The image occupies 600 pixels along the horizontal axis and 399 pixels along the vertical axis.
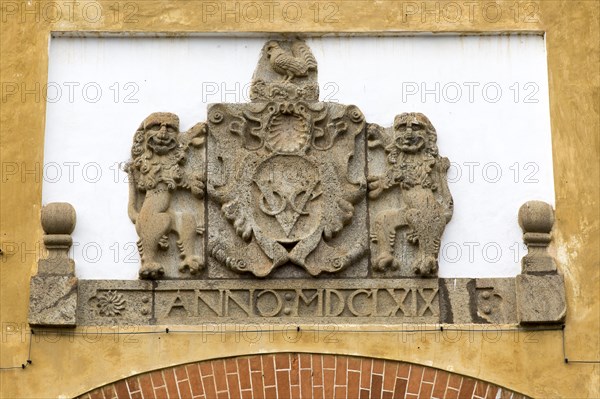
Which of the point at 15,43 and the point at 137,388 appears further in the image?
the point at 15,43

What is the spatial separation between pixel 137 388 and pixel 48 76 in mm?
2449

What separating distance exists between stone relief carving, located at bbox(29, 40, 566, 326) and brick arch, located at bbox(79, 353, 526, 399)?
315 millimetres

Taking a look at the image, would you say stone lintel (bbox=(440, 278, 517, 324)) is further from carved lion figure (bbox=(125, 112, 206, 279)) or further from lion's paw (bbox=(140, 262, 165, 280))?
lion's paw (bbox=(140, 262, 165, 280))

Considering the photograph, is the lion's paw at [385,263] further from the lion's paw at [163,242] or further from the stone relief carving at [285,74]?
the lion's paw at [163,242]

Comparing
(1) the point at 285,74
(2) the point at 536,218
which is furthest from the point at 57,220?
(2) the point at 536,218

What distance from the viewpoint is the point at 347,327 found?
37.8ft

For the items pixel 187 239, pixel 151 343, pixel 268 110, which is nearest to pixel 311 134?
pixel 268 110

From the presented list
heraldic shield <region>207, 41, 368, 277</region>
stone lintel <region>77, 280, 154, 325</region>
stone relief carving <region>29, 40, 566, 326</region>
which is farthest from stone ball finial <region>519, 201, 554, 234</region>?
stone lintel <region>77, 280, 154, 325</region>

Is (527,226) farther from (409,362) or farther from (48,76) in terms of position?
(48,76)

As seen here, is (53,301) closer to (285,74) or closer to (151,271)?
(151,271)

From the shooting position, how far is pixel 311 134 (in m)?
11.9

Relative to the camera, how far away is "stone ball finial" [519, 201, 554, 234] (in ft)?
38.6

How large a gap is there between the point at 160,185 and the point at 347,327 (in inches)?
66.8

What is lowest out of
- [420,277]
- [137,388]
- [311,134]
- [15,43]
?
[137,388]
